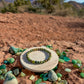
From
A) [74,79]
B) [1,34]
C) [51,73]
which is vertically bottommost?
[74,79]

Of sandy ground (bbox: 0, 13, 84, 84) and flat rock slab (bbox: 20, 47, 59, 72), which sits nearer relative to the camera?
flat rock slab (bbox: 20, 47, 59, 72)

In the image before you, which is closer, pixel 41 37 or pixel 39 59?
pixel 39 59

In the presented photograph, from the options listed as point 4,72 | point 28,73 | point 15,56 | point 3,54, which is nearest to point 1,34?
point 3,54

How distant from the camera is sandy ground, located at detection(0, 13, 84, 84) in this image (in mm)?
2184

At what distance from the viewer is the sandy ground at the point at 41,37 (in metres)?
2.18

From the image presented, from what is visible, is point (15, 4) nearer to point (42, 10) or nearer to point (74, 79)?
point (42, 10)

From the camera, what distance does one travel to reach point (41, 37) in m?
4.01

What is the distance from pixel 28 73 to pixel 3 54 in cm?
102

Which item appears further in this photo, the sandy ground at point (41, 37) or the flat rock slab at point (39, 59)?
the sandy ground at point (41, 37)

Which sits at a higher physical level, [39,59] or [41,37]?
[39,59]

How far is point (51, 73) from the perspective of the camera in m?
1.93

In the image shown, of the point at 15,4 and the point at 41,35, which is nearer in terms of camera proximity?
the point at 41,35

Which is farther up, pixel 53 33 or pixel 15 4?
pixel 15 4

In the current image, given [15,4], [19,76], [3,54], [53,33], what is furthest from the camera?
[15,4]
